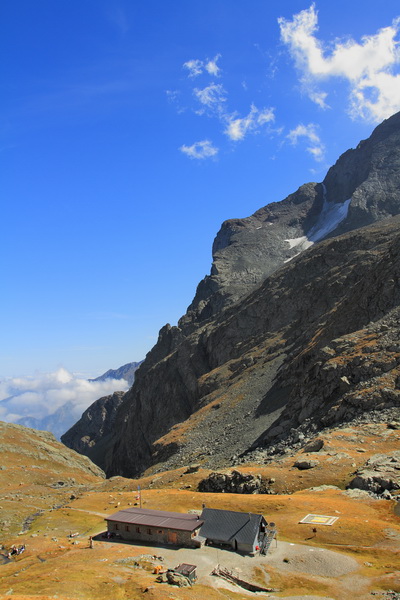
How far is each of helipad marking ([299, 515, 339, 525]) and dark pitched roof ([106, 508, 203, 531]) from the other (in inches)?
423

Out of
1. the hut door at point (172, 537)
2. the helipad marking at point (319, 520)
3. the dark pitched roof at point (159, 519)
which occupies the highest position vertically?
the dark pitched roof at point (159, 519)

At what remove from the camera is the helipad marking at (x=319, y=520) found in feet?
144

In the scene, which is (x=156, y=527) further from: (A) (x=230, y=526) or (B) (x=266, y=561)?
(B) (x=266, y=561)

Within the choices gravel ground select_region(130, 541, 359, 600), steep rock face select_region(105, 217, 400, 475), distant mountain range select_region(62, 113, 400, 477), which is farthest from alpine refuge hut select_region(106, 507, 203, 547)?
steep rock face select_region(105, 217, 400, 475)

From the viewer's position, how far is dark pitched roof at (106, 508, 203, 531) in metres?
45.1

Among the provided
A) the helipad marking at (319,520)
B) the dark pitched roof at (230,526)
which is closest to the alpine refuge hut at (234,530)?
the dark pitched roof at (230,526)

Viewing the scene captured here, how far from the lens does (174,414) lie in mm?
170875

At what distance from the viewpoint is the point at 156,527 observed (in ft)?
150

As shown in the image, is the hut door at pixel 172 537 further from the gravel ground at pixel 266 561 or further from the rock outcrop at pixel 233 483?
the rock outcrop at pixel 233 483

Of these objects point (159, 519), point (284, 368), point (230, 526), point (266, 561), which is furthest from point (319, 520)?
point (284, 368)

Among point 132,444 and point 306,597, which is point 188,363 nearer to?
point 132,444

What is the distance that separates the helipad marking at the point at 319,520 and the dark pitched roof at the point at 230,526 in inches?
211

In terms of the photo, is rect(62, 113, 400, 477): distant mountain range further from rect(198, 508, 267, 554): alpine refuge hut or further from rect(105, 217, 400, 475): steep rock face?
A: rect(198, 508, 267, 554): alpine refuge hut

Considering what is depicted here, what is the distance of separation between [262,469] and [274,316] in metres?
104
